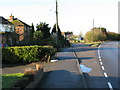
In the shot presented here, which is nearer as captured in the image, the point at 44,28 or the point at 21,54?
the point at 21,54

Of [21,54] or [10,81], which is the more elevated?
[21,54]

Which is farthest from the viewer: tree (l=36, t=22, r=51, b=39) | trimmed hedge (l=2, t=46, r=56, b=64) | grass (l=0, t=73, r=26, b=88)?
tree (l=36, t=22, r=51, b=39)

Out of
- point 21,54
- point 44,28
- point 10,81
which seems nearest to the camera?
point 10,81

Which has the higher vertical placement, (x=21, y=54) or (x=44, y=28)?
(x=44, y=28)

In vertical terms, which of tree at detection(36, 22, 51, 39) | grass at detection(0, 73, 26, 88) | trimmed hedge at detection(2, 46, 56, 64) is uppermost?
tree at detection(36, 22, 51, 39)

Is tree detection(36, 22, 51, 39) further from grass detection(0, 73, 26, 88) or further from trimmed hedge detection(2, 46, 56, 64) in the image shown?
grass detection(0, 73, 26, 88)

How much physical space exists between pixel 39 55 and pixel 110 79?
342 inches

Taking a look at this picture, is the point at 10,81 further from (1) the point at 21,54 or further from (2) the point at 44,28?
(2) the point at 44,28

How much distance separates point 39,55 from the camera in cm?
1945

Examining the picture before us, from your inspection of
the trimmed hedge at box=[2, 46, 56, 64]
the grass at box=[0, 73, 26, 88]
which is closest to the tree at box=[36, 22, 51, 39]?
the trimmed hedge at box=[2, 46, 56, 64]

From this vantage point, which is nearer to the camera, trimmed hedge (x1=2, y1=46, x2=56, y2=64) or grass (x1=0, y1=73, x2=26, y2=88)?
grass (x1=0, y1=73, x2=26, y2=88)

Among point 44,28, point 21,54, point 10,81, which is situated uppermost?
point 44,28

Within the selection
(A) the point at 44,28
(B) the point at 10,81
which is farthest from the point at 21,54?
(A) the point at 44,28

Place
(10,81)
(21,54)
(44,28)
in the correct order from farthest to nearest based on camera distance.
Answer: (44,28) < (21,54) < (10,81)
